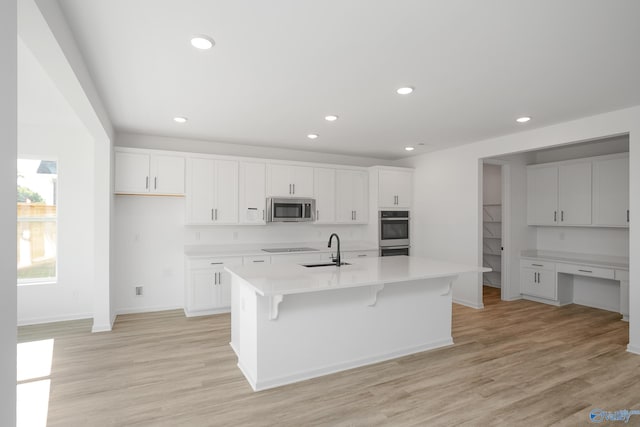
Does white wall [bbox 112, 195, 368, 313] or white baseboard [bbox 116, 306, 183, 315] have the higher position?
white wall [bbox 112, 195, 368, 313]

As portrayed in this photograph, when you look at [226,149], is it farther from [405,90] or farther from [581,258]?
[581,258]

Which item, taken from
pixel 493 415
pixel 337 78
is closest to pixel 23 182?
pixel 337 78

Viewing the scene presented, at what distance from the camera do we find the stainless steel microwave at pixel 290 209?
17.7ft

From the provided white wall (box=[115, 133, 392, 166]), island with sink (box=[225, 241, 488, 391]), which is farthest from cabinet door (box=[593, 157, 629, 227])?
white wall (box=[115, 133, 392, 166])

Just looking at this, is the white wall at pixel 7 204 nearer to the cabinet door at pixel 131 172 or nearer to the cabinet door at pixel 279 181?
the cabinet door at pixel 131 172

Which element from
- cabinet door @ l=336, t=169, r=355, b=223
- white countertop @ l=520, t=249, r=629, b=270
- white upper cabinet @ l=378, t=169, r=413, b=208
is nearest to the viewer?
white countertop @ l=520, t=249, r=629, b=270

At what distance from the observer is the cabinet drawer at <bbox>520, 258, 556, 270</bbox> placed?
5.52m

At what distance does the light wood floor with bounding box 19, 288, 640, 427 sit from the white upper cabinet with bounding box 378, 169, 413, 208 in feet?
8.45

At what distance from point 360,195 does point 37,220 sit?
4761 millimetres

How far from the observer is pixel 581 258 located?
544 centimetres

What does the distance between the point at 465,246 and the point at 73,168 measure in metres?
5.80

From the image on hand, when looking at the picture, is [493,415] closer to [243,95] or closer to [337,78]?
[337,78]

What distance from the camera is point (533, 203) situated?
19.8 feet

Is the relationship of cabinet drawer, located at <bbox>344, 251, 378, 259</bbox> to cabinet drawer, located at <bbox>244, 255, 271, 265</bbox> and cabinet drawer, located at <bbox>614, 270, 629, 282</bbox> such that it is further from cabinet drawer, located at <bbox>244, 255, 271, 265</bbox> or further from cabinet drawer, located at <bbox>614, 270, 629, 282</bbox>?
cabinet drawer, located at <bbox>614, 270, 629, 282</bbox>
